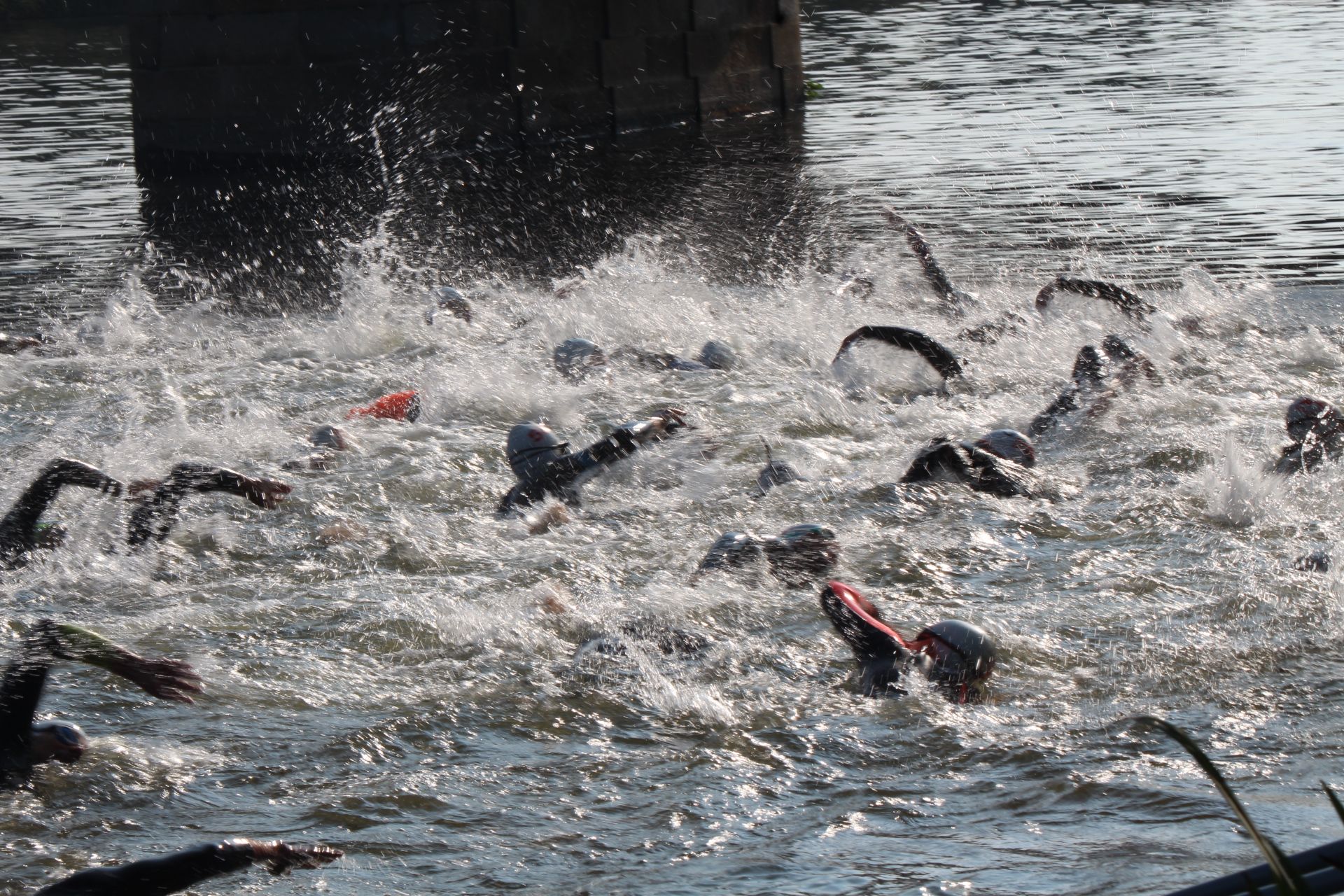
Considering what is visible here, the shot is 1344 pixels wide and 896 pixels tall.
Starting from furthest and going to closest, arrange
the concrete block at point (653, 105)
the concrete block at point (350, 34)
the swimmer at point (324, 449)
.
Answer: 1. the concrete block at point (653, 105)
2. the concrete block at point (350, 34)
3. the swimmer at point (324, 449)

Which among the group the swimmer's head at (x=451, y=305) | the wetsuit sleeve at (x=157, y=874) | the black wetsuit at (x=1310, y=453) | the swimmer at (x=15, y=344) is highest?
the wetsuit sleeve at (x=157, y=874)

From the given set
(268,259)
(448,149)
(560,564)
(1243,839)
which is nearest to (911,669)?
(1243,839)

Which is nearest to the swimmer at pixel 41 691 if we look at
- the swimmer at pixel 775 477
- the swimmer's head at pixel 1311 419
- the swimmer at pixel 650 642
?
the swimmer at pixel 650 642

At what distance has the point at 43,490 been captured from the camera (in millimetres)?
6164

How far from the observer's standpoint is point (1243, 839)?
370 cm

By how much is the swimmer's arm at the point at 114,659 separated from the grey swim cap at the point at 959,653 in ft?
7.62

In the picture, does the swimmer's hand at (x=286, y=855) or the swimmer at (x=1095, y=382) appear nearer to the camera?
the swimmer's hand at (x=286, y=855)

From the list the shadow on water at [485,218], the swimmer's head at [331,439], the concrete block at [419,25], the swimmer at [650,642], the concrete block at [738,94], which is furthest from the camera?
the concrete block at [738,94]

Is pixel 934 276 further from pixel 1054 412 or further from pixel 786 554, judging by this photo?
pixel 786 554

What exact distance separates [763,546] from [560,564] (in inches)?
36.9

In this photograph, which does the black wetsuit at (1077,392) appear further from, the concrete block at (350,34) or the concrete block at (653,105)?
the concrete block at (653,105)

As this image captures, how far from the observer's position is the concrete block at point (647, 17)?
25219 millimetres

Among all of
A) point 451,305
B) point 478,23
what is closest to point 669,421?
point 451,305

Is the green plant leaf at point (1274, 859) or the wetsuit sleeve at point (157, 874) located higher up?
the green plant leaf at point (1274, 859)
